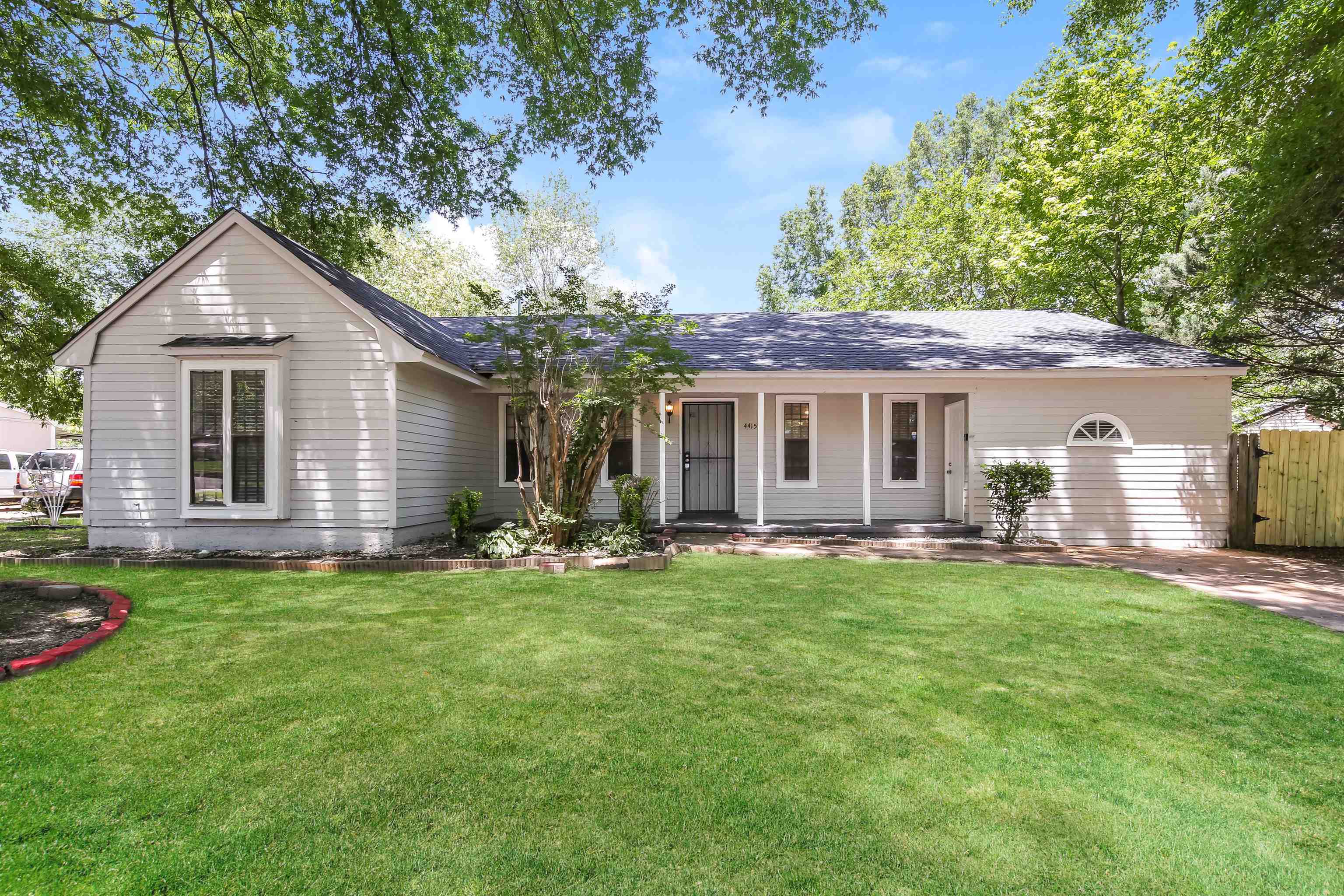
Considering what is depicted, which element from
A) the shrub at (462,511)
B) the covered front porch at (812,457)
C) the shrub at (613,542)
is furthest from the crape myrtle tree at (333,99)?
the shrub at (613,542)

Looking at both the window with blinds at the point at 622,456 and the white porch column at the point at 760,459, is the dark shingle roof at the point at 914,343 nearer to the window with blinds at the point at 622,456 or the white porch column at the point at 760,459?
the white porch column at the point at 760,459

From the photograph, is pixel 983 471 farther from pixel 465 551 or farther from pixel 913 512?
pixel 465 551

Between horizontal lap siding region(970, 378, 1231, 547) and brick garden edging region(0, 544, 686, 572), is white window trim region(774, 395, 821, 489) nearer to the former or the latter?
horizontal lap siding region(970, 378, 1231, 547)

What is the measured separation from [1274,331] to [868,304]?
15055 millimetres

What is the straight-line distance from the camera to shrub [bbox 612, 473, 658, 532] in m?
9.10

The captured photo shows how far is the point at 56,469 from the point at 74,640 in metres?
17.1

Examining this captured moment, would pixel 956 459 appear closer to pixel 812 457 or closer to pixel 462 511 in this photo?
pixel 812 457

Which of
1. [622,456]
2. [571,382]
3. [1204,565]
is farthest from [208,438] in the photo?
[1204,565]

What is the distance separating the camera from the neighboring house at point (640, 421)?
27.7 ft

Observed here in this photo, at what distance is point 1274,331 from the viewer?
1058 cm

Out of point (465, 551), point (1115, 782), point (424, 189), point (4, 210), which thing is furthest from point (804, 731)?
point (4, 210)

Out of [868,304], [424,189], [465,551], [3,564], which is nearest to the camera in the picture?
[3,564]

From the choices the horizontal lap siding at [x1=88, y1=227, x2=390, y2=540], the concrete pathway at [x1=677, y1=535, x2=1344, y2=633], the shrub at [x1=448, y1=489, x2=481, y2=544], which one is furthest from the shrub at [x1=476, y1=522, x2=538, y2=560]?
the concrete pathway at [x1=677, y1=535, x2=1344, y2=633]

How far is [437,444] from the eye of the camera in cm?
980
